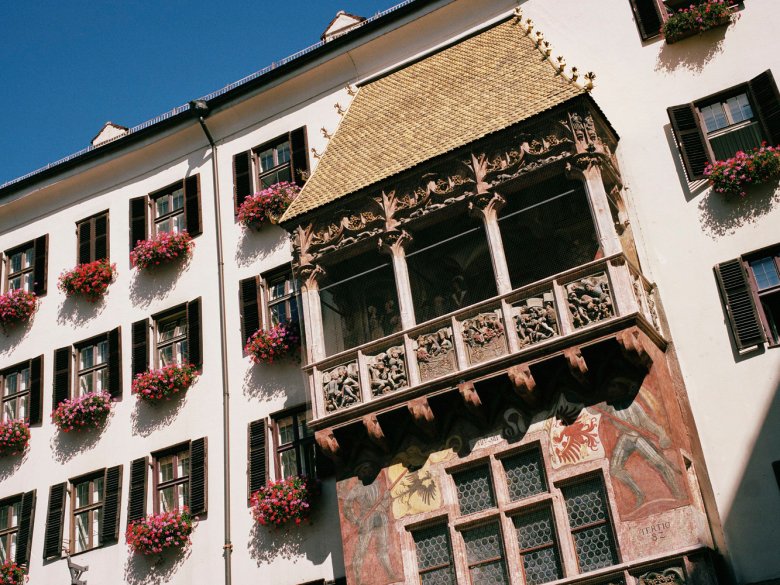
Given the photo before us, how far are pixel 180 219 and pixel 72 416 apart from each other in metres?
4.91

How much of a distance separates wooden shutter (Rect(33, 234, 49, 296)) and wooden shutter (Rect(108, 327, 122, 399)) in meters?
2.94

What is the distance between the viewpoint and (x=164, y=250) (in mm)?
23844

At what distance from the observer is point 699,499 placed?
16281 mm

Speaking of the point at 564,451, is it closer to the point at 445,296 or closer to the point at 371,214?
the point at 445,296

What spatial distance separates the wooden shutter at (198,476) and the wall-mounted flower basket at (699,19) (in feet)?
37.9

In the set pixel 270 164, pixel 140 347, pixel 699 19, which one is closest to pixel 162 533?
pixel 140 347

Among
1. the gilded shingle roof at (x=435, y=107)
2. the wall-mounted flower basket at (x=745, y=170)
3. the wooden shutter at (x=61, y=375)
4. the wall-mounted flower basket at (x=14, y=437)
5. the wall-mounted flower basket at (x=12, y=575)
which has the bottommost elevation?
the wall-mounted flower basket at (x=12, y=575)

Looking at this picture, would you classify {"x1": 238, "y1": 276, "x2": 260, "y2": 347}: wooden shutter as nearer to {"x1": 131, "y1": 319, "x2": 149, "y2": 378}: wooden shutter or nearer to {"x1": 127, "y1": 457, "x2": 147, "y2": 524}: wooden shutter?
{"x1": 131, "y1": 319, "x2": 149, "y2": 378}: wooden shutter

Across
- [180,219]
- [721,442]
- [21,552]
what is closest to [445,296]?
[721,442]

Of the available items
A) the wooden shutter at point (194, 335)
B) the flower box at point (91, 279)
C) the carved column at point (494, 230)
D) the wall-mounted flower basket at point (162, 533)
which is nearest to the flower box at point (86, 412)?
the wooden shutter at point (194, 335)

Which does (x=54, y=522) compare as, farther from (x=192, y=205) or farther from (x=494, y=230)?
(x=494, y=230)

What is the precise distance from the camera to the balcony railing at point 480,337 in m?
16.7

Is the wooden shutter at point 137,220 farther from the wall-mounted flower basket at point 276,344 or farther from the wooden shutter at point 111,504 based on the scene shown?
the wooden shutter at point 111,504

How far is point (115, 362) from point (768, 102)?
13.8 meters
